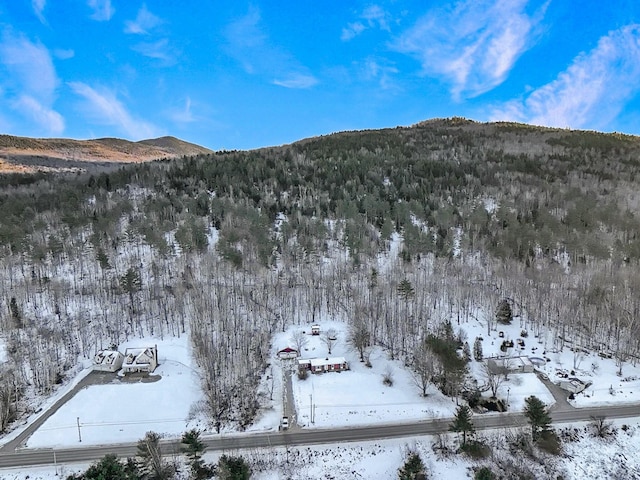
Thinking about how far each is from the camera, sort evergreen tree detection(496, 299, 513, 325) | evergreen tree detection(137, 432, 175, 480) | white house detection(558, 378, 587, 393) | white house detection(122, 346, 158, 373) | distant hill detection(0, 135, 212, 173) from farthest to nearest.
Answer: distant hill detection(0, 135, 212, 173) < evergreen tree detection(496, 299, 513, 325) < white house detection(122, 346, 158, 373) < white house detection(558, 378, 587, 393) < evergreen tree detection(137, 432, 175, 480)

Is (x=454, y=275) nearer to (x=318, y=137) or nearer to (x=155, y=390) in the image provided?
(x=155, y=390)

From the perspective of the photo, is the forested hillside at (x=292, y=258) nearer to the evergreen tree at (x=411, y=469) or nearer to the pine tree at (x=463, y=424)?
the pine tree at (x=463, y=424)

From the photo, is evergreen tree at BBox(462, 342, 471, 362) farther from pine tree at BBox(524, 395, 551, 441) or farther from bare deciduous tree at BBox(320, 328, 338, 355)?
bare deciduous tree at BBox(320, 328, 338, 355)

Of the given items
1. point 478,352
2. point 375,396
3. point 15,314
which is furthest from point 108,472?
point 478,352

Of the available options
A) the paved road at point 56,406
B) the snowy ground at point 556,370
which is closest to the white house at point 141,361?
the paved road at point 56,406

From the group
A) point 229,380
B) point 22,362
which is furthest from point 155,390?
point 22,362

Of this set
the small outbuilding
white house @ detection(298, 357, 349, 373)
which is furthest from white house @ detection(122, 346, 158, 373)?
white house @ detection(298, 357, 349, 373)
